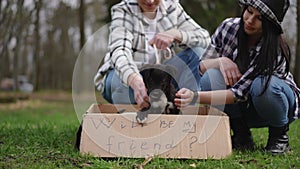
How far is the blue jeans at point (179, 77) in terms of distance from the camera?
91.2 inches

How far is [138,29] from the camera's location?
2.50 m

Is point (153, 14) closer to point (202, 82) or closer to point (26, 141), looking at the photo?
point (202, 82)

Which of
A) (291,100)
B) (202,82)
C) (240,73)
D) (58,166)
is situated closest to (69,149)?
(58,166)

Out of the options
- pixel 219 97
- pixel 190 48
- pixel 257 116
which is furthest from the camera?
pixel 190 48

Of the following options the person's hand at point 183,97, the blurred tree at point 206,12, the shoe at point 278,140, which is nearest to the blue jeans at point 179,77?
the person's hand at point 183,97

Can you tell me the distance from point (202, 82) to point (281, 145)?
495mm

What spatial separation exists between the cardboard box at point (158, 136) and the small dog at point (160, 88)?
0.13 metres

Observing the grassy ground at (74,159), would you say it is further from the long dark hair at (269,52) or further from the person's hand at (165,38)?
the person's hand at (165,38)

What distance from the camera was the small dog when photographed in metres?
2.01

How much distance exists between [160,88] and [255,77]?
1.45 ft

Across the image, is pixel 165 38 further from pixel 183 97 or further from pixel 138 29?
pixel 183 97

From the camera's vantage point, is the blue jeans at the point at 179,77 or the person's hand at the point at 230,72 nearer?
the person's hand at the point at 230,72

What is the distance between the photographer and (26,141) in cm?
229

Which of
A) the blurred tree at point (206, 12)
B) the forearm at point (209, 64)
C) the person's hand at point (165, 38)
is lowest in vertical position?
the forearm at point (209, 64)
